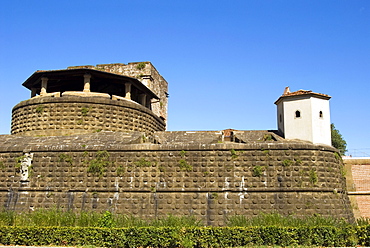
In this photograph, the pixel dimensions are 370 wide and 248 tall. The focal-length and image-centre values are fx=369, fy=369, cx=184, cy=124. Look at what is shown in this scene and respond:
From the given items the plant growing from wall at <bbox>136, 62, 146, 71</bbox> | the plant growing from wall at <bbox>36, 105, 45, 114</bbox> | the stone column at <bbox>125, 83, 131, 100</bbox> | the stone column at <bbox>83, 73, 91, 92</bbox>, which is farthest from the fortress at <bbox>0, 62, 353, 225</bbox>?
the plant growing from wall at <bbox>136, 62, 146, 71</bbox>

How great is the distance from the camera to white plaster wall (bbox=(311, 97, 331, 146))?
17000 millimetres

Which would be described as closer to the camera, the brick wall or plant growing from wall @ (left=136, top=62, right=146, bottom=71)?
the brick wall

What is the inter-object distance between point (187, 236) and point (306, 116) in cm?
964

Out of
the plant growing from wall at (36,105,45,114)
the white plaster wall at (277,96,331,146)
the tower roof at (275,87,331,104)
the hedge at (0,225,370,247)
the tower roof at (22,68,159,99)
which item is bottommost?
the hedge at (0,225,370,247)

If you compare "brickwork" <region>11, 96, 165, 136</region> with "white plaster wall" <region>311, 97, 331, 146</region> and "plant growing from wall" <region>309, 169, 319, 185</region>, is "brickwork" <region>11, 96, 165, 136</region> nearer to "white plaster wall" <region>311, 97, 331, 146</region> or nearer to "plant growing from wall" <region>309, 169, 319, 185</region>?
"white plaster wall" <region>311, 97, 331, 146</region>

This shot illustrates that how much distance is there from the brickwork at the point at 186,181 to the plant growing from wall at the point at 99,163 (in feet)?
0.16

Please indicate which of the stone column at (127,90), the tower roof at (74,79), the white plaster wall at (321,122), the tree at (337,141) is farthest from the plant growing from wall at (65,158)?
the tree at (337,141)

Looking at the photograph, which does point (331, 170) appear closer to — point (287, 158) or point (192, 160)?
point (287, 158)

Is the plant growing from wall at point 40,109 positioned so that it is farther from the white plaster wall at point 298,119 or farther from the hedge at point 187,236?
the white plaster wall at point 298,119

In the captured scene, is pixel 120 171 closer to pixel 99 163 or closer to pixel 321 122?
pixel 99 163

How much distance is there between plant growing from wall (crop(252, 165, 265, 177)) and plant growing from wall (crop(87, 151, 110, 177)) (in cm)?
599

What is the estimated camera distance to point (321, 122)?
682 inches

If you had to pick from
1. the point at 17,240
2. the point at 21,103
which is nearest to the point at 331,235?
the point at 17,240

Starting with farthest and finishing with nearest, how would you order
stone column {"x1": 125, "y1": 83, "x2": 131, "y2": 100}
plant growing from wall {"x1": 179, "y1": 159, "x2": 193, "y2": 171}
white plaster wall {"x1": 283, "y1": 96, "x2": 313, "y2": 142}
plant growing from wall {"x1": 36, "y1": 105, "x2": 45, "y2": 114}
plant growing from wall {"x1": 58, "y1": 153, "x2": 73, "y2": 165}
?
stone column {"x1": 125, "y1": 83, "x2": 131, "y2": 100}
plant growing from wall {"x1": 36, "y1": 105, "x2": 45, "y2": 114}
white plaster wall {"x1": 283, "y1": 96, "x2": 313, "y2": 142}
plant growing from wall {"x1": 58, "y1": 153, "x2": 73, "y2": 165}
plant growing from wall {"x1": 179, "y1": 159, "x2": 193, "y2": 171}
